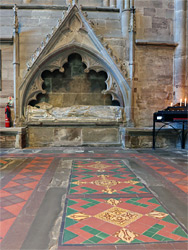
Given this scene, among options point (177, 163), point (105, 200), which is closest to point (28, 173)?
point (105, 200)

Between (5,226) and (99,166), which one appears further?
(99,166)

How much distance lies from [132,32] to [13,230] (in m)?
6.57

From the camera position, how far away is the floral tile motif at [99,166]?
407 cm

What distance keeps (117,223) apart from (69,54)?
6.07m

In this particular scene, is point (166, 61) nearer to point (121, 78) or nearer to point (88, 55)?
point (121, 78)

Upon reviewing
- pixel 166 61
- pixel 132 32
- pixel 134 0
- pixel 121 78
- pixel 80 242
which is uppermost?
pixel 134 0

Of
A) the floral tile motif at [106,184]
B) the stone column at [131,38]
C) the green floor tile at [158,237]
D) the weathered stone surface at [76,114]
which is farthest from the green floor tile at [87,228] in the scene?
the stone column at [131,38]

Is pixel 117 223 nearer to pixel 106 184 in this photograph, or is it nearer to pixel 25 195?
pixel 106 184

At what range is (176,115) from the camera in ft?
18.5

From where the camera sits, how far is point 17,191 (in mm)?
2973

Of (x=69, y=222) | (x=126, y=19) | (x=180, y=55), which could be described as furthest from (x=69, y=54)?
(x=69, y=222)

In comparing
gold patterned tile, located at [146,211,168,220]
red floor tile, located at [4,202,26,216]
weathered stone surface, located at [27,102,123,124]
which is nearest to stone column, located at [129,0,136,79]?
weathered stone surface, located at [27,102,123,124]

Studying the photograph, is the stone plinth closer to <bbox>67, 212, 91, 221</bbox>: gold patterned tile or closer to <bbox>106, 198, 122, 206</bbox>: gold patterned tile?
<bbox>106, 198, 122, 206</bbox>: gold patterned tile

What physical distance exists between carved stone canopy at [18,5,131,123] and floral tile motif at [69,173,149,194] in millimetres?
3666
